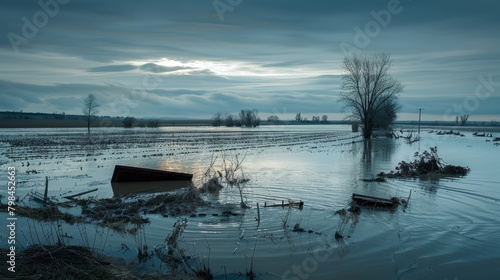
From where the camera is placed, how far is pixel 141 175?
1728cm

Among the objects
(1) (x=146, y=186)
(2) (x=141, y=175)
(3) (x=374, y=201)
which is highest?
(3) (x=374, y=201)

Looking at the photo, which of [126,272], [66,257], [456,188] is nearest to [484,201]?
[456,188]

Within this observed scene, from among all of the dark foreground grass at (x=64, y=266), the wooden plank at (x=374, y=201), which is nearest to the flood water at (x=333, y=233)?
the wooden plank at (x=374, y=201)

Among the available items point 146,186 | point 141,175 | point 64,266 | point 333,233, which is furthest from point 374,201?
point 141,175

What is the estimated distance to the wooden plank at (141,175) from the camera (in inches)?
663

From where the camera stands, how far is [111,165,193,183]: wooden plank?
663 inches

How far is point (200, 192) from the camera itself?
563 inches

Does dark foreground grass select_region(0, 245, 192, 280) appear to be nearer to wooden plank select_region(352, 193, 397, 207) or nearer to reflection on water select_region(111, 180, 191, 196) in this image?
wooden plank select_region(352, 193, 397, 207)

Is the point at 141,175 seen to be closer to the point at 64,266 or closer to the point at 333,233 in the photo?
the point at 333,233

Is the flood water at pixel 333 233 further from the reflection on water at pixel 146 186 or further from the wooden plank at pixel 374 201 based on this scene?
the reflection on water at pixel 146 186

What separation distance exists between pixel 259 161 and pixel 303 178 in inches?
296

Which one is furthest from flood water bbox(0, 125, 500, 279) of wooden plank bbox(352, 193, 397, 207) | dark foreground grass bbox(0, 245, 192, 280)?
dark foreground grass bbox(0, 245, 192, 280)

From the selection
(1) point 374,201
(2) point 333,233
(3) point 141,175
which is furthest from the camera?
(3) point 141,175

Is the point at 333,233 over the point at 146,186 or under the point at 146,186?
over
